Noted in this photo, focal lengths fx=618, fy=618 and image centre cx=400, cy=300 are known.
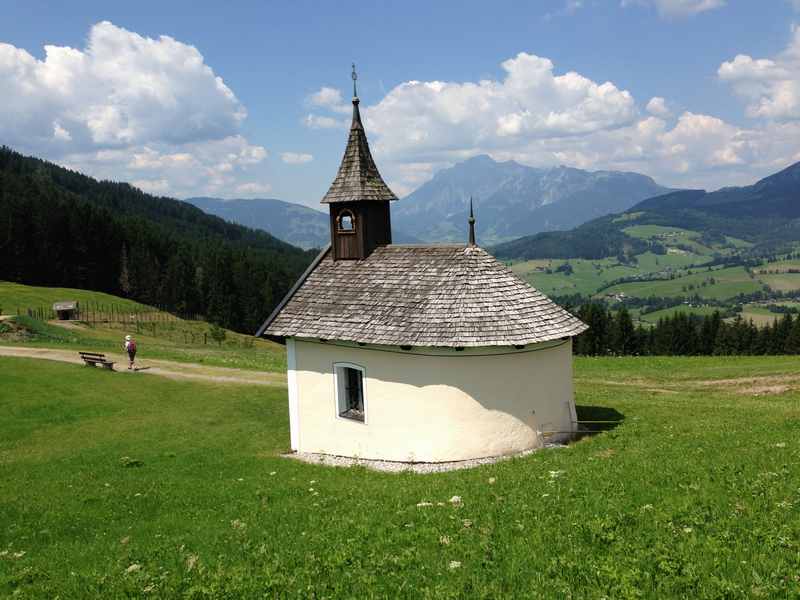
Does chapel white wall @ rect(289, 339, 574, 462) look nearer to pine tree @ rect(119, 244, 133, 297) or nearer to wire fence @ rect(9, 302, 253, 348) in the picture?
wire fence @ rect(9, 302, 253, 348)

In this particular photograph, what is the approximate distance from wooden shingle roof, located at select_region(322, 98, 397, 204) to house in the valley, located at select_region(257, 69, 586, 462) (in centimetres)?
8

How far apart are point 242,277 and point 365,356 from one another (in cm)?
9501

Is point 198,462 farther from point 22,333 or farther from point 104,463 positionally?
point 22,333

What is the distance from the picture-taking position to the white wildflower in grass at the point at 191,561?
9.87m

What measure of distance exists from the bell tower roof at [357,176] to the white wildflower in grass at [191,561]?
14365mm

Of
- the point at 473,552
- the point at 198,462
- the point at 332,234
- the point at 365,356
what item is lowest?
the point at 198,462

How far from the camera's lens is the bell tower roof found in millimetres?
22500

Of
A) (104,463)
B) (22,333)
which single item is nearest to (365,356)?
(104,463)

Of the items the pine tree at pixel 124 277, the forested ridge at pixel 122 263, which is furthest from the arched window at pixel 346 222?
the pine tree at pixel 124 277

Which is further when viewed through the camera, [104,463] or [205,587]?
[104,463]

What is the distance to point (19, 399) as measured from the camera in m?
27.0

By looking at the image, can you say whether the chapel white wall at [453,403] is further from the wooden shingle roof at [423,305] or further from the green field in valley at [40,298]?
the green field in valley at [40,298]

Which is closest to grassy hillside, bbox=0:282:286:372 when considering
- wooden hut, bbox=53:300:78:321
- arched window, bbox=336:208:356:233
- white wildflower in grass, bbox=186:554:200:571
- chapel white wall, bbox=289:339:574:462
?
wooden hut, bbox=53:300:78:321

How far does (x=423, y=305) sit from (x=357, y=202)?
5.46 metres
